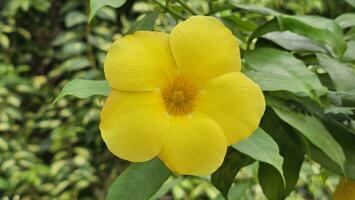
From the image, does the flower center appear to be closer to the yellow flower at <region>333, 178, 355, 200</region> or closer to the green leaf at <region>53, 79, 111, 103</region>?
the green leaf at <region>53, 79, 111, 103</region>

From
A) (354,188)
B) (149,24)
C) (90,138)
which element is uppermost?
(149,24)

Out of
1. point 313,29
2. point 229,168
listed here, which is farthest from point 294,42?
point 229,168

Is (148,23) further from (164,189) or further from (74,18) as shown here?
(74,18)

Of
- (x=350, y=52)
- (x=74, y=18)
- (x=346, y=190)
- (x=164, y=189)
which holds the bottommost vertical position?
(x=74, y=18)

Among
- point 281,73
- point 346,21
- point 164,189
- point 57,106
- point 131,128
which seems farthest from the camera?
point 57,106

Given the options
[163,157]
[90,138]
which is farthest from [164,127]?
[90,138]

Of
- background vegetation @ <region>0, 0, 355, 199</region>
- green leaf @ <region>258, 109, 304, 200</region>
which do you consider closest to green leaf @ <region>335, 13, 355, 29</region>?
green leaf @ <region>258, 109, 304, 200</region>

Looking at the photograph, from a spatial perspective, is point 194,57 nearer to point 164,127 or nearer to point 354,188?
→ point 164,127
